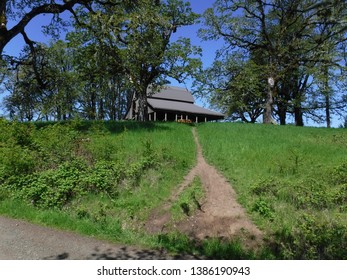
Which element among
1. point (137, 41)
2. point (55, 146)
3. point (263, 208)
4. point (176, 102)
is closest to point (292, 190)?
point (263, 208)

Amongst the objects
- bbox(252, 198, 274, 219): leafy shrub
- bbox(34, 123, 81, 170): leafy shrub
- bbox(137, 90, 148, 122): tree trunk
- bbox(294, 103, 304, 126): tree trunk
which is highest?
bbox(294, 103, 304, 126): tree trunk

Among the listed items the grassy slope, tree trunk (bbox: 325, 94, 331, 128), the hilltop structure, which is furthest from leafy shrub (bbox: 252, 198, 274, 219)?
tree trunk (bbox: 325, 94, 331, 128)

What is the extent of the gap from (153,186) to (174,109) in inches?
1321

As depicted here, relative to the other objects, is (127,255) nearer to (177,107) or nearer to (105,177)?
(105,177)

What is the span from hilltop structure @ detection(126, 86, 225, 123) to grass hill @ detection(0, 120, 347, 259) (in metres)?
28.5

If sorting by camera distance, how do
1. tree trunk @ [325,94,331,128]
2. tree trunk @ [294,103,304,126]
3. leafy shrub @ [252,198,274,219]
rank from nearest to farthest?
leafy shrub @ [252,198,274,219] < tree trunk @ [325,94,331,128] < tree trunk @ [294,103,304,126]

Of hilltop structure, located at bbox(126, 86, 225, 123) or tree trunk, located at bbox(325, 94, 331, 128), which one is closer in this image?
tree trunk, located at bbox(325, 94, 331, 128)

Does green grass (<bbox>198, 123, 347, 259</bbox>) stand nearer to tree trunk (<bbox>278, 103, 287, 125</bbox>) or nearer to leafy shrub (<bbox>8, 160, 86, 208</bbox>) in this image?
leafy shrub (<bbox>8, 160, 86, 208</bbox>)

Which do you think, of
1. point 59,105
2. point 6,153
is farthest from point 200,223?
point 59,105

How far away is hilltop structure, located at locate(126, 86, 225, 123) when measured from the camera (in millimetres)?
42156

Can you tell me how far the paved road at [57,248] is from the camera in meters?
5.28

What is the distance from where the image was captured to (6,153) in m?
9.80

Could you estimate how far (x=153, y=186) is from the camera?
9047mm

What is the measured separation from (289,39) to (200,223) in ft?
95.1
